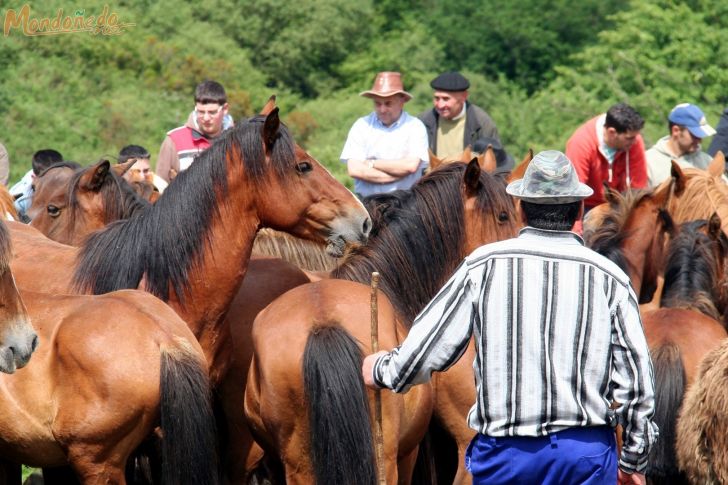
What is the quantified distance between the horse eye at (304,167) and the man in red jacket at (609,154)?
12.6ft

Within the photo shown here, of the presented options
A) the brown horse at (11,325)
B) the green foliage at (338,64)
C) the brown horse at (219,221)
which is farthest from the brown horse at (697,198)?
the green foliage at (338,64)

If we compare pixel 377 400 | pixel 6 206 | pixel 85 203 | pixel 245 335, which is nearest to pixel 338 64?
pixel 6 206

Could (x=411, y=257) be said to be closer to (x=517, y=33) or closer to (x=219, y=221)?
(x=219, y=221)

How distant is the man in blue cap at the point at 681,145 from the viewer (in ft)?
32.7

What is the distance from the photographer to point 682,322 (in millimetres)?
6387

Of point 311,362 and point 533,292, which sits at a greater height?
point 533,292

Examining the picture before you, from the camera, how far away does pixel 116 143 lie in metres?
21.4

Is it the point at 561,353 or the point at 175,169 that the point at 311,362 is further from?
the point at 175,169

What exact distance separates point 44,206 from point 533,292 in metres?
4.88

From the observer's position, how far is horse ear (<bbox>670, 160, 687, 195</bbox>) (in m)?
8.23

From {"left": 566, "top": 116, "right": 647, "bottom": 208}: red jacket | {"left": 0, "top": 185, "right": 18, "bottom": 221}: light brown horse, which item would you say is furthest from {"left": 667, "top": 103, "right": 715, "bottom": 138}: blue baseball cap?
{"left": 0, "top": 185, "right": 18, "bottom": 221}: light brown horse

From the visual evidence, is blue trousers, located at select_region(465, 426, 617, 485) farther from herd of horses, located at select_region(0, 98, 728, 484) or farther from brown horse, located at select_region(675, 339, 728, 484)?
brown horse, located at select_region(675, 339, 728, 484)

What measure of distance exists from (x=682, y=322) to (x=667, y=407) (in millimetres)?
565

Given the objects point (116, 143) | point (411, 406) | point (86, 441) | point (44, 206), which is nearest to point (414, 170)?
point (44, 206)
